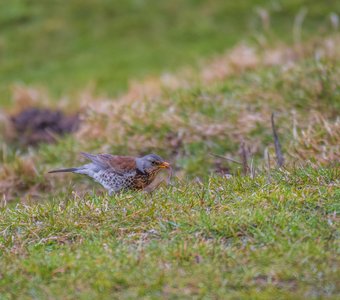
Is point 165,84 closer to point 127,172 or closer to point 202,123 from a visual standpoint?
point 202,123

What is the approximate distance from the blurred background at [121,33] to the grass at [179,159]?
5 cm

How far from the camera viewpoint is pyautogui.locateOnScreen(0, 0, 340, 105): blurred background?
58.0ft

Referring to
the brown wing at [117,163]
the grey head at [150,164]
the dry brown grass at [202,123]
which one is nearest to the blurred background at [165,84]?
the dry brown grass at [202,123]

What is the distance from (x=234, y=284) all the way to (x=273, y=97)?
19.9 ft

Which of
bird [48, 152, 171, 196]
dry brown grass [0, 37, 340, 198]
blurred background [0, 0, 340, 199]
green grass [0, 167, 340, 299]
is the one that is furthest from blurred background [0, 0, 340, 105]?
green grass [0, 167, 340, 299]

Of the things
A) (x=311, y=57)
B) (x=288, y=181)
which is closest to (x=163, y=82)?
(x=311, y=57)

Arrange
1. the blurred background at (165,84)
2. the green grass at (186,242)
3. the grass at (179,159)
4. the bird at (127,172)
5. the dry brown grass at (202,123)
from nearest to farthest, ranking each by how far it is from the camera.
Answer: the green grass at (186,242) < the grass at (179,159) < the bird at (127,172) < the dry brown grass at (202,123) < the blurred background at (165,84)

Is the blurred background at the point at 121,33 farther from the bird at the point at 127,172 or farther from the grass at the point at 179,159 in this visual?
the bird at the point at 127,172

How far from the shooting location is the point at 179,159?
986 centimetres

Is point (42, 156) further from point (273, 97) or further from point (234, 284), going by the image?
point (234, 284)

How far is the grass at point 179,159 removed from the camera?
489 cm

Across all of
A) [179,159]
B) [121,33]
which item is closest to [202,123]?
[179,159]

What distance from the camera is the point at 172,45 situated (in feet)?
61.6

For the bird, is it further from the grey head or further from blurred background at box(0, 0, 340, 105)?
blurred background at box(0, 0, 340, 105)
